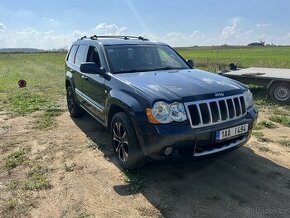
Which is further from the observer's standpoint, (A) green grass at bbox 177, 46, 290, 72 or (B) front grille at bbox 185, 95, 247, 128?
(A) green grass at bbox 177, 46, 290, 72

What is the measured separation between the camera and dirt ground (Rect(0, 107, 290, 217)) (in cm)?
396

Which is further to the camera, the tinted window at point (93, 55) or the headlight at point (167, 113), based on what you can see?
the tinted window at point (93, 55)

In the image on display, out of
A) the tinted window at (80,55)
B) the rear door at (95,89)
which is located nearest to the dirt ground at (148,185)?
A: the rear door at (95,89)

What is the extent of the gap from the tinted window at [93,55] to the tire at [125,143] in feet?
4.64

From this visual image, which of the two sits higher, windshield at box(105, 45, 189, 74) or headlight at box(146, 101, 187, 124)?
windshield at box(105, 45, 189, 74)

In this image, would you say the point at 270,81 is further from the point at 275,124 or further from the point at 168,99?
the point at 168,99

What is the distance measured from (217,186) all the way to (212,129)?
0.81 m

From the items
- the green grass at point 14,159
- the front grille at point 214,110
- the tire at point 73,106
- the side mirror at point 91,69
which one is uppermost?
the side mirror at point 91,69

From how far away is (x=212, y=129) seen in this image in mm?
4262

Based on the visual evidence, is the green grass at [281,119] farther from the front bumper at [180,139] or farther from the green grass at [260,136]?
the front bumper at [180,139]

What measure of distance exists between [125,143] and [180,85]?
112cm

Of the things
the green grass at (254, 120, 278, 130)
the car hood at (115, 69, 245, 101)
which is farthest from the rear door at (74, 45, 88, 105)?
the green grass at (254, 120, 278, 130)

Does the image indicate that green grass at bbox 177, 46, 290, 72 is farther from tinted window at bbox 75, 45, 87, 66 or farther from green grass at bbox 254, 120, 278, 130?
tinted window at bbox 75, 45, 87, 66

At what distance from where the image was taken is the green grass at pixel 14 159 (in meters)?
5.39
